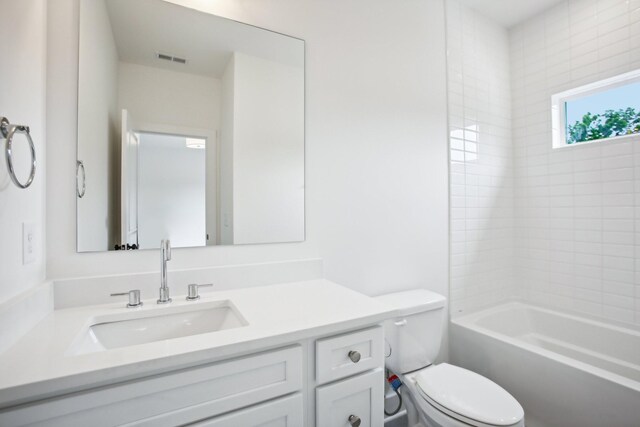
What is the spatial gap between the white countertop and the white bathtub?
112cm

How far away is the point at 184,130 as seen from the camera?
4.28 feet

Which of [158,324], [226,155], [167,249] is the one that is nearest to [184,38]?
[226,155]

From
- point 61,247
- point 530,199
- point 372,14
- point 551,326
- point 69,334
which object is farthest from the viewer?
point 530,199

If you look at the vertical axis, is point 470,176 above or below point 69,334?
above

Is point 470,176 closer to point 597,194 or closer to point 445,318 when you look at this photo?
point 597,194

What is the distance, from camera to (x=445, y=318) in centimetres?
206

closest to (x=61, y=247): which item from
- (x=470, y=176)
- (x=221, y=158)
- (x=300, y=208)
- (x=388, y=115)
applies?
(x=221, y=158)

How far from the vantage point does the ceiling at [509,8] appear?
2.20 m

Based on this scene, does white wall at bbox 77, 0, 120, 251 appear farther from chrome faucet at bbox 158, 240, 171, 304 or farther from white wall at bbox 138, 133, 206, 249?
chrome faucet at bbox 158, 240, 171, 304

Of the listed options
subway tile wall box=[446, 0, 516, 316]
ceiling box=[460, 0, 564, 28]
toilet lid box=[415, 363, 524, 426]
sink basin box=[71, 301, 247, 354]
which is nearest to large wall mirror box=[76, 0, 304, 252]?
sink basin box=[71, 301, 247, 354]

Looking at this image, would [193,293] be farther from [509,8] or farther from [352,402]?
[509,8]

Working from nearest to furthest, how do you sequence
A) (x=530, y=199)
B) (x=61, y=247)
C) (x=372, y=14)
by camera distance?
(x=61, y=247)
(x=372, y=14)
(x=530, y=199)

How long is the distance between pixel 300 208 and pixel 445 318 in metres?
1.30

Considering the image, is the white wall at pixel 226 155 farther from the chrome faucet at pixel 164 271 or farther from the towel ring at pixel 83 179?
the towel ring at pixel 83 179
